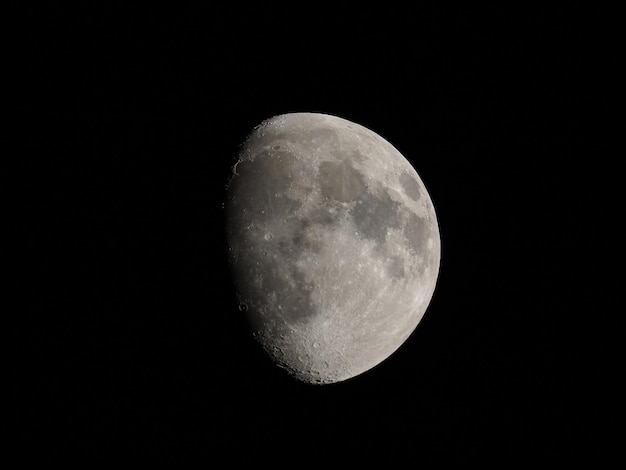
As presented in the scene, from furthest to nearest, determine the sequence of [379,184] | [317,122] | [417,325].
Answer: [417,325] < [317,122] < [379,184]

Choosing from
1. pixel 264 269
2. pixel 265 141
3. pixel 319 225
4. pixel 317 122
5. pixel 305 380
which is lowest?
pixel 305 380

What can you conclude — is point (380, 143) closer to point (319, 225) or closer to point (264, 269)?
point (319, 225)

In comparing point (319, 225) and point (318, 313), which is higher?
point (319, 225)

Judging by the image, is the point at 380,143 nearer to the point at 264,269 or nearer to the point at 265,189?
the point at 265,189

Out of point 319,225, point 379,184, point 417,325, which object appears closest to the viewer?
point 319,225

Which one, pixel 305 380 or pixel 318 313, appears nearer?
pixel 318 313

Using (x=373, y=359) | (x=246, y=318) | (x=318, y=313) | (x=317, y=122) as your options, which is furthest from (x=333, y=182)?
(x=373, y=359)

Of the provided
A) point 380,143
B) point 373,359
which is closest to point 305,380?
point 373,359
